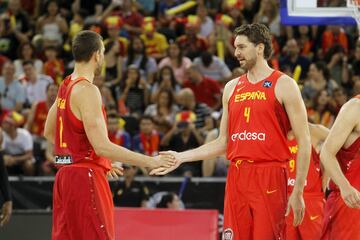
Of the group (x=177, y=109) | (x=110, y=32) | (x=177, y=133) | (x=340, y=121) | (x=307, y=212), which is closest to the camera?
(x=340, y=121)

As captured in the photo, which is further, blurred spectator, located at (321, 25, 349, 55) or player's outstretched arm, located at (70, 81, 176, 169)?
blurred spectator, located at (321, 25, 349, 55)

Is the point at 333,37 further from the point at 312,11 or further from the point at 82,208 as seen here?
the point at 82,208

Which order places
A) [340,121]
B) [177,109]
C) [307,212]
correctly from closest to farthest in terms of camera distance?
[340,121], [307,212], [177,109]

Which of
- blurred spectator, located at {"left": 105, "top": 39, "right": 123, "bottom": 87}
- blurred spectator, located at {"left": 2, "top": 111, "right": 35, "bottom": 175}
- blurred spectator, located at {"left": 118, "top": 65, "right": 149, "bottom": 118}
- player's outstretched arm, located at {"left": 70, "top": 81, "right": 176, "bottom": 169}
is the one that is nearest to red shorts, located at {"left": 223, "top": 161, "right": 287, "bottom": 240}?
player's outstretched arm, located at {"left": 70, "top": 81, "right": 176, "bottom": 169}

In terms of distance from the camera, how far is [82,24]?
19.6 m

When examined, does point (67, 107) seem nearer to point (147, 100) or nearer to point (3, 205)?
point (3, 205)

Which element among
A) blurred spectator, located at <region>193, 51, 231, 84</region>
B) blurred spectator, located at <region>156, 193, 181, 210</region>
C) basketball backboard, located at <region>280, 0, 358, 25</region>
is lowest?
blurred spectator, located at <region>156, 193, 181, 210</region>

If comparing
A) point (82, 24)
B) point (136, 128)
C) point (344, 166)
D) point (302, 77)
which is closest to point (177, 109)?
point (136, 128)

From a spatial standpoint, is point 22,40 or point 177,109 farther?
point 22,40

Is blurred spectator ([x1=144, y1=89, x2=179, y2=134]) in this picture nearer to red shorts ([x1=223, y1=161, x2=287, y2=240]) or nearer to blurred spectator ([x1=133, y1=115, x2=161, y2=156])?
blurred spectator ([x1=133, y1=115, x2=161, y2=156])

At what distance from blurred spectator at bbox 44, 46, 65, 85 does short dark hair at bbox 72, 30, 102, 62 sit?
995 cm

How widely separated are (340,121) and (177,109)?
830 centimetres

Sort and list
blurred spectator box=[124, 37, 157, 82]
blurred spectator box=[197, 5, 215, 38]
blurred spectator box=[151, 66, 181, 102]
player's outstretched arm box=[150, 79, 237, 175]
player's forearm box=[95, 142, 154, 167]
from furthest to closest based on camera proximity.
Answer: blurred spectator box=[197, 5, 215, 38] → blurred spectator box=[124, 37, 157, 82] → blurred spectator box=[151, 66, 181, 102] → player's outstretched arm box=[150, 79, 237, 175] → player's forearm box=[95, 142, 154, 167]

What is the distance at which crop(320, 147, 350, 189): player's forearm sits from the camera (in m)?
7.81
